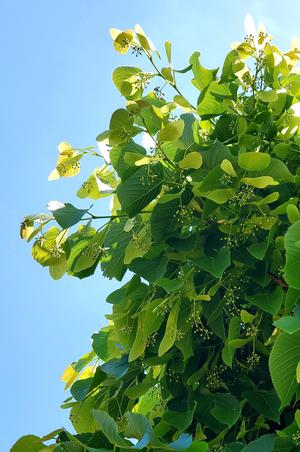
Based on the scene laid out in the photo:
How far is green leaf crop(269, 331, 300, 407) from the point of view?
1.27 meters

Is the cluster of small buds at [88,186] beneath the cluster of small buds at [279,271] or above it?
above

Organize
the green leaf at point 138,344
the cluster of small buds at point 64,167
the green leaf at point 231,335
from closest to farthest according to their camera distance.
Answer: the green leaf at point 231,335 < the green leaf at point 138,344 < the cluster of small buds at point 64,167

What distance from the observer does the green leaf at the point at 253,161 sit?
57.6 inches

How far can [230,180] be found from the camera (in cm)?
152

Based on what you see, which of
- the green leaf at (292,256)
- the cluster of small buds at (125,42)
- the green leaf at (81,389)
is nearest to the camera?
the green leaf at (292,256)

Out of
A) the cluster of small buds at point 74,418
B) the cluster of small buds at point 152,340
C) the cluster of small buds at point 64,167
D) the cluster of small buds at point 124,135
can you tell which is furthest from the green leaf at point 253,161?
the cluster of small buds at point 74,418

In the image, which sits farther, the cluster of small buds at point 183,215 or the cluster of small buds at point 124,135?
the cluster of small buds at point 124,135

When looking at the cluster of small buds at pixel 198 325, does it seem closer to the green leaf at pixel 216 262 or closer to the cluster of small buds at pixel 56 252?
the green leaf at pixel 216 262

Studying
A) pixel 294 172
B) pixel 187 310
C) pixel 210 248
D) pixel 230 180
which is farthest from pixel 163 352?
pixel 294 172

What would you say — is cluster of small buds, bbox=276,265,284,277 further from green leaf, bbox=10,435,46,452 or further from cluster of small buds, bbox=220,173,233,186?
green leaf, bbox=10,435,46,452

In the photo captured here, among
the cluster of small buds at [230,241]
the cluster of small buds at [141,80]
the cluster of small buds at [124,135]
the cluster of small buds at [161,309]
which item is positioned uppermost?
the cluster of small buds at [141,80]

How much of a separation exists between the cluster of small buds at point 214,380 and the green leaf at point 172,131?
522 millimetres

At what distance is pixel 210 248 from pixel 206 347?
249 mm

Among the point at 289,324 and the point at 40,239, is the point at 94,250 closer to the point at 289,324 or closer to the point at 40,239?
the point at 40,239
